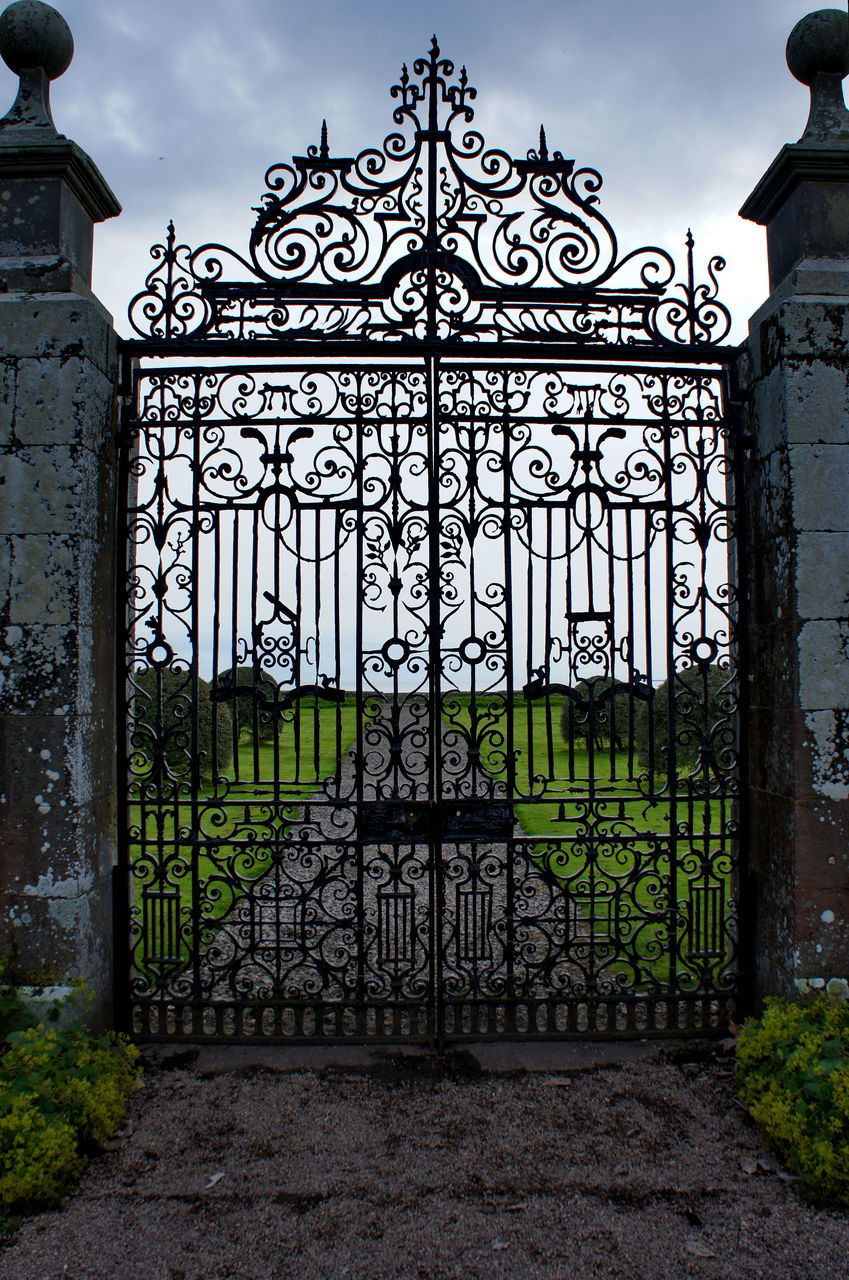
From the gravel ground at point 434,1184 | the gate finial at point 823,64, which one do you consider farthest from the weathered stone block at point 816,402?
the gravel ground at point 434,1184

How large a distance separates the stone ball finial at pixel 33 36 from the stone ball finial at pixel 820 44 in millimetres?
4162

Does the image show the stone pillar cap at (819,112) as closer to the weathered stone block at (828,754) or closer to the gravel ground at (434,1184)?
the weathered stone block at (828,754)

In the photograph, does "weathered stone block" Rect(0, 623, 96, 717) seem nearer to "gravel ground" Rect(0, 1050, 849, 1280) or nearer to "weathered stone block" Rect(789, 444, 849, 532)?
"gravel ground" Rect(0, 1050, 849, 1280)

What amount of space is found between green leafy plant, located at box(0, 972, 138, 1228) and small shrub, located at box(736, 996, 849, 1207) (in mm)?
3008

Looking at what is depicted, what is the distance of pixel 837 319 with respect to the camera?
4.33m

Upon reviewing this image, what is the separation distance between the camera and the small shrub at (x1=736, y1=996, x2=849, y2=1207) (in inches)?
126

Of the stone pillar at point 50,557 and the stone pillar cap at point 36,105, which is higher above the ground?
the stone pillar cap at point 36,105

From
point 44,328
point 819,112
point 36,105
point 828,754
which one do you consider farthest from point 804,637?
point 36,105

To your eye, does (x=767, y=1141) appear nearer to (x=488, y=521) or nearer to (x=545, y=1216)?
(x=545, y=1216)

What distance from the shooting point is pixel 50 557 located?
4211 millimetres

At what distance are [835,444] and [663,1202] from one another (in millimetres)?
3761

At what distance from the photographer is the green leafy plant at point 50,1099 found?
313 cm

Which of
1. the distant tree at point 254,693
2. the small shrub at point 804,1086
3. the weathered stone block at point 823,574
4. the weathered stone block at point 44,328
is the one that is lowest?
the small shrub at point 804,1086

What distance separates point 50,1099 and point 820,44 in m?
6.67
